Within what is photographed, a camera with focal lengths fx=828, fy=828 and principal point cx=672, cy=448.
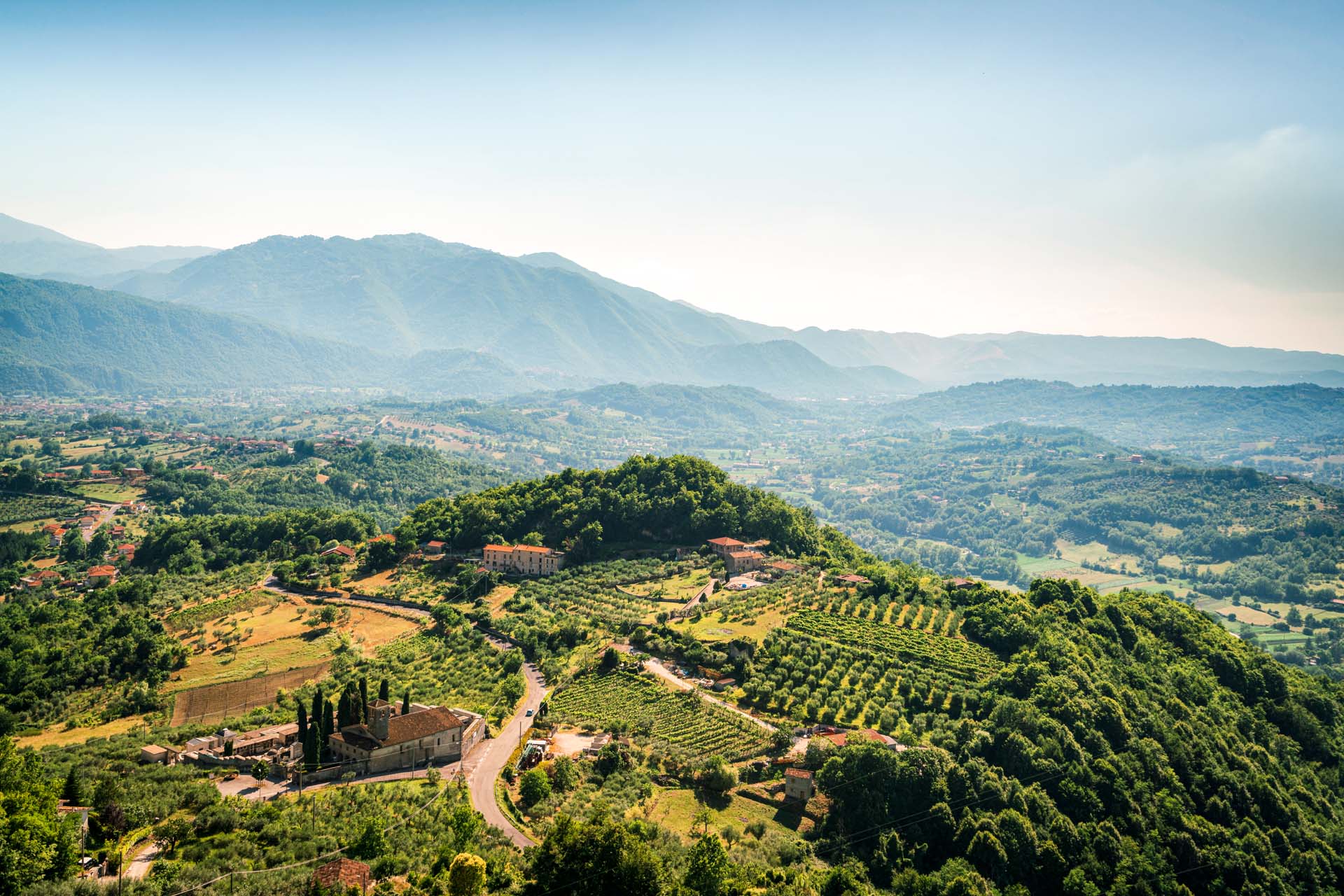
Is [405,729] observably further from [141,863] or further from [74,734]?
[74,734]

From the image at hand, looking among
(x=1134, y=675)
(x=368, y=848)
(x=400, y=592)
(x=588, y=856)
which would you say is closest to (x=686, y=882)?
(x=588, y=856)

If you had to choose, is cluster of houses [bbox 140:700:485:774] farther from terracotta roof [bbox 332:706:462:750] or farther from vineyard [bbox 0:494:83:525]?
vineyard [bbox 0:494:83:525]


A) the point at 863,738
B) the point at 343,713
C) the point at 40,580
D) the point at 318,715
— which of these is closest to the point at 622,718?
the point at 863,738

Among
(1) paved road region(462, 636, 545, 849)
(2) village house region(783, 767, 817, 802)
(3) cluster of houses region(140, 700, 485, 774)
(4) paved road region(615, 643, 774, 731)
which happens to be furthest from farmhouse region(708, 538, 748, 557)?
(3) cluster of houses region(140, 700, 485, 774)

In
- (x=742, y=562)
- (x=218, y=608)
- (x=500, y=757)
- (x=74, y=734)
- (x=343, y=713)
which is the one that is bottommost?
(x=218, y=608)

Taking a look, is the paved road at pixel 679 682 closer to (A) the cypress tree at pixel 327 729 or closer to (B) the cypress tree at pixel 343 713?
(B) the cypress tree at pixel 343 713

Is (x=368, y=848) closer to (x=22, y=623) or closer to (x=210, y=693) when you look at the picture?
(x=210, y=693)
